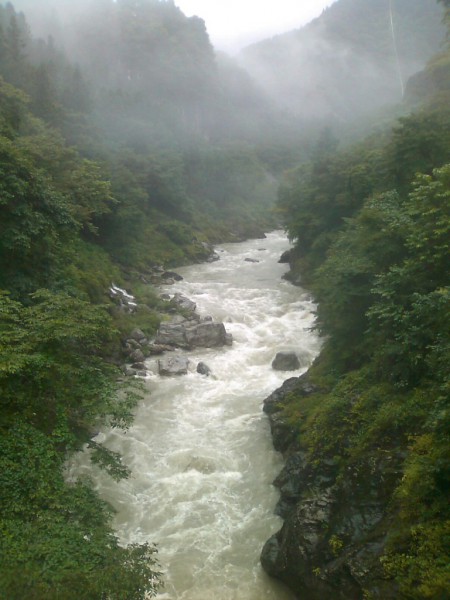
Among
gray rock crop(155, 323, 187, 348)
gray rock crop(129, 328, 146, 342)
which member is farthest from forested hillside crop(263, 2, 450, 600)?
gray rock crop(129, 328, 146, 342)

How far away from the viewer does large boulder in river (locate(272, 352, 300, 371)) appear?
56.7 ft

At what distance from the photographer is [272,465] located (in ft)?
39.4

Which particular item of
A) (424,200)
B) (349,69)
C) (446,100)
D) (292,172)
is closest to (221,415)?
(424,200)

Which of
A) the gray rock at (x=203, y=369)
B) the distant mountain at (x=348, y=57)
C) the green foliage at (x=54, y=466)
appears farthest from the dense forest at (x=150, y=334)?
the distant mountain at (x=348, y=57)

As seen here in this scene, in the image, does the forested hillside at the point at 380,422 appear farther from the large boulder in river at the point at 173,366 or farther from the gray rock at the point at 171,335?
the gray rock at the point at 171,335

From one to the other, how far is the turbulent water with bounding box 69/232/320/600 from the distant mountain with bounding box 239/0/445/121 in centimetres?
8809

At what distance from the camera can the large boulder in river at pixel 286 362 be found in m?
17.3

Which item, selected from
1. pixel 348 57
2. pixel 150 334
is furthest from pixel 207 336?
pixel 348 57

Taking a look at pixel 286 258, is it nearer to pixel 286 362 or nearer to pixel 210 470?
pixel 286 362

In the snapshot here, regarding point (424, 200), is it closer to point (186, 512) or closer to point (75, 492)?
point (186, 512)

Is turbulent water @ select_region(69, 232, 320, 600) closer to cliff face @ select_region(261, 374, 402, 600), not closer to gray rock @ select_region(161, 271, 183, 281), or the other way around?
cliff face @ select_region(261, 374, 402, 600)

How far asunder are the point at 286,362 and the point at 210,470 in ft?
21.5

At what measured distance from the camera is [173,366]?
17531mm

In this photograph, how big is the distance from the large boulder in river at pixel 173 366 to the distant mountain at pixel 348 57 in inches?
3496
